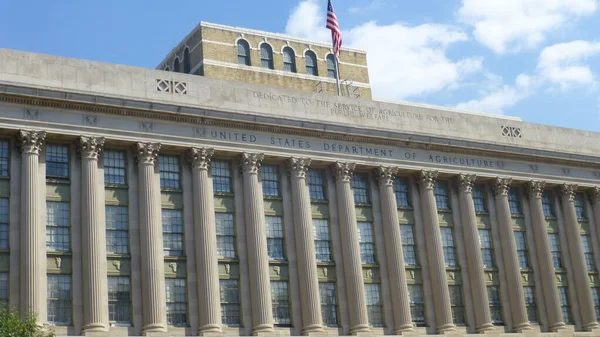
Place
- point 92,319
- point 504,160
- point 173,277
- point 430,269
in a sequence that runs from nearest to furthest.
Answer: point 92,319 < point 173,277 < point 430,269 < point 504,160

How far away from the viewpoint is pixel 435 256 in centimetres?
5534

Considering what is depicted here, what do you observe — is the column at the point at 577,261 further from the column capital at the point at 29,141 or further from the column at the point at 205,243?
the column capital at the point at 29,141

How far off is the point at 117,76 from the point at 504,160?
85.8 feet

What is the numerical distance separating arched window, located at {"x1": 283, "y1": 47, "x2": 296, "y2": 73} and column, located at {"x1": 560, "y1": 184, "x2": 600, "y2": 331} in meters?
22.2

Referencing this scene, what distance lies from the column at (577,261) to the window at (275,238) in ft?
71.5

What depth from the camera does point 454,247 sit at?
57.5m

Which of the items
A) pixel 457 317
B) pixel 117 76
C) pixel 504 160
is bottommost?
pixel 457 317

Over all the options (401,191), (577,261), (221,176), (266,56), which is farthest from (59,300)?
(577,261)

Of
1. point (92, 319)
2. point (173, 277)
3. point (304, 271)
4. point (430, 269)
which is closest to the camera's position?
point (92, 319)

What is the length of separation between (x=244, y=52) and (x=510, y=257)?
25.2 meters

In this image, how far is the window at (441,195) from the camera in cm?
5800

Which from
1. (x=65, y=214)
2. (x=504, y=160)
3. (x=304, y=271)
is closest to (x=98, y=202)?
(x=65, y=214)

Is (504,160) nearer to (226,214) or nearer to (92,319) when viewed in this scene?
(226,214)

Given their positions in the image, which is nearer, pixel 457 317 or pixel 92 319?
pixel 92 319
